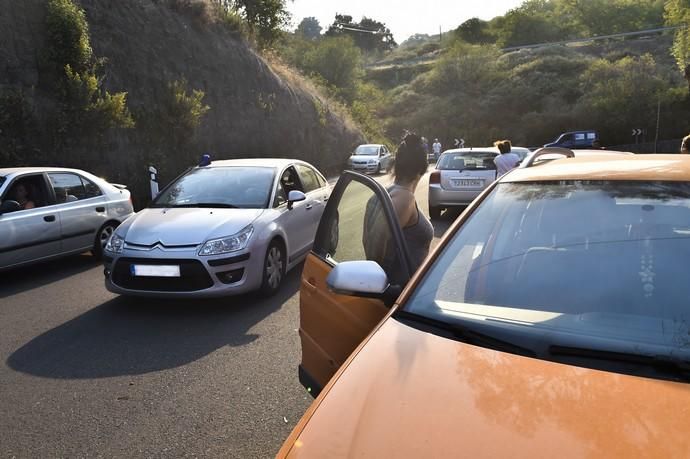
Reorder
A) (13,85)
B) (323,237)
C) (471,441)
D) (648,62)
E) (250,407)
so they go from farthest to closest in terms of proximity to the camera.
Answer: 1. (648,62)
2. (13,85)
3. (250,407)
4. (323,237)
5. (471,441)

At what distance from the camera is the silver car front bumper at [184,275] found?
560cm

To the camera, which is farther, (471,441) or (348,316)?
(348,316)

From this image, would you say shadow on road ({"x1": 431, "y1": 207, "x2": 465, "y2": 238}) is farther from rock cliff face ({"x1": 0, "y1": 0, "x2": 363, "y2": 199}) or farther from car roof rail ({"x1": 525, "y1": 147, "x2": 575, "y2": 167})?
rock cliff face ({"x1": 0, "y1": 0, "x2": 363, "y2": 199})

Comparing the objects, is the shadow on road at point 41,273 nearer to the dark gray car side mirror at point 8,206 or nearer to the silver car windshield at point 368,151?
the dark gray car side mirror at point 8,206

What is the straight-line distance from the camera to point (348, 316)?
282cm

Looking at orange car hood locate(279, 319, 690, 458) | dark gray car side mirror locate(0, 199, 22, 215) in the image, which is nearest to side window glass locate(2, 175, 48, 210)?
dark gray car side mirror locate(0, 199, 22, 215)

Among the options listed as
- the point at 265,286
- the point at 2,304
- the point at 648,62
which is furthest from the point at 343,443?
the point at 648,62

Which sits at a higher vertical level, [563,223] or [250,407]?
[563,223]

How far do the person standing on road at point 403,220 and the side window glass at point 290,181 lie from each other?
3409 mm

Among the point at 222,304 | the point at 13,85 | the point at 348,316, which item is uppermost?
the point at 13,85

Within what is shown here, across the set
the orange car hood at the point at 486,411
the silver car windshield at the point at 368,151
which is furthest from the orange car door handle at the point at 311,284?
the silver car windshield at the point at 368,151

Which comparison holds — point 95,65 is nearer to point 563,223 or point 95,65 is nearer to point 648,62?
point 563,223

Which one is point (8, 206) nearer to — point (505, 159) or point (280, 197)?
point (280, 197)

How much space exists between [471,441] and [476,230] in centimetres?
132
